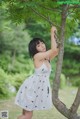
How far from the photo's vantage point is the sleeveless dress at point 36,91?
19.0 ft

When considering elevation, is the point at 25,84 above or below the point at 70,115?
above

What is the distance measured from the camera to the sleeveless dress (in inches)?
229

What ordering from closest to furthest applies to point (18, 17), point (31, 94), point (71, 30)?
point (31, 94)
point (18, 17)
point (71, 30)

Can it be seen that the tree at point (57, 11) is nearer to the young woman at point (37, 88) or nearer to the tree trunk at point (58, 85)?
the tree trunk at point (58, 85)

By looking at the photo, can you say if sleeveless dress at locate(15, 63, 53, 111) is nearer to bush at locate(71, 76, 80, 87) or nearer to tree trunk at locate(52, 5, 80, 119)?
tree trunk at locate(52, 5, 80, 119)

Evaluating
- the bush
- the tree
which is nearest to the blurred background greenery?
the bush

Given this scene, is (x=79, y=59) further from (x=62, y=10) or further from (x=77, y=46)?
(x=62, y=10)

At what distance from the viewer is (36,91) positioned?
5.80m

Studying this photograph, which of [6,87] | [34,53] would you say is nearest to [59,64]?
[34,53]

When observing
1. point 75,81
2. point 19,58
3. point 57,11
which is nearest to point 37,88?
point 57,11

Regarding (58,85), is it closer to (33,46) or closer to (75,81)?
(33,46)

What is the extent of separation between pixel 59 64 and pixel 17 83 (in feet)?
23.7

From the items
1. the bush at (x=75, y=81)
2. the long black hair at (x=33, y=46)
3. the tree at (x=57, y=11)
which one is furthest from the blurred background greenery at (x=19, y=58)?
the long black hair at (x=33, y=46)

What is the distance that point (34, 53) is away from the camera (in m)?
5.94
